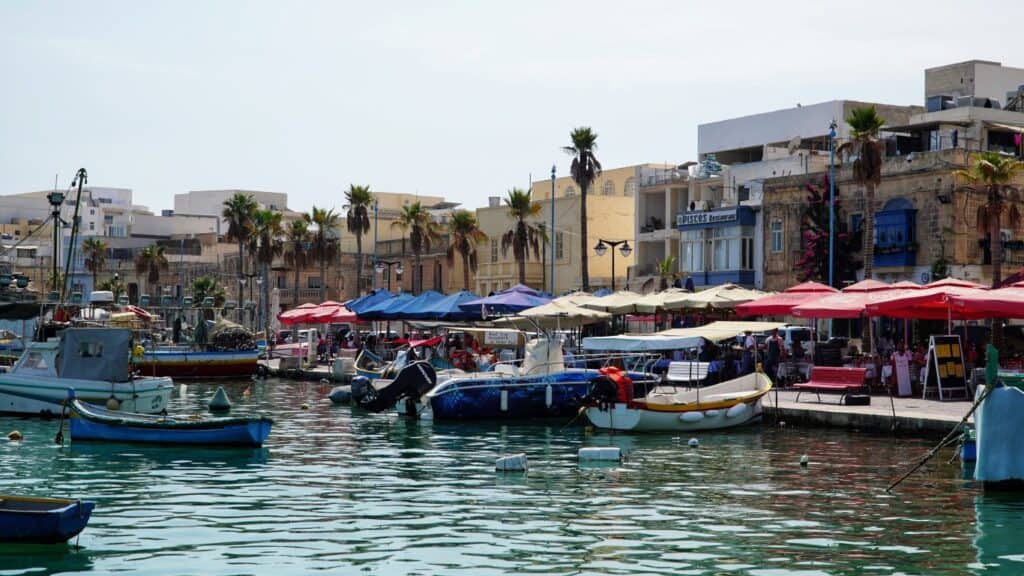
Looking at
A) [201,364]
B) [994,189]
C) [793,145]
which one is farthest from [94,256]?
[994,189]

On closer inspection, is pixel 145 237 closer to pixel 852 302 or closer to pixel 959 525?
pixel 852 302

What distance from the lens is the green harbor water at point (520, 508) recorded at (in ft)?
53.9

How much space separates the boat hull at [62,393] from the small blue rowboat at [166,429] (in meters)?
5.60

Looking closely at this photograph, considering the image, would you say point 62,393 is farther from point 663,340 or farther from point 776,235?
point 776,235

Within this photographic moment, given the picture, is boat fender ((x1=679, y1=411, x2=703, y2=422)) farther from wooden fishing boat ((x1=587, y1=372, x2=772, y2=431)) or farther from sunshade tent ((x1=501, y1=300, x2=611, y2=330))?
sunshade tent ((x1=501, y1=300, x2=611, y2=330))

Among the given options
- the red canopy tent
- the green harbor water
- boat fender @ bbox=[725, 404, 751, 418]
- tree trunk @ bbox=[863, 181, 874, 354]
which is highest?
tree trunk @ bbox=[863, 181, 874, 354]

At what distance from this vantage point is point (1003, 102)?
67312mm

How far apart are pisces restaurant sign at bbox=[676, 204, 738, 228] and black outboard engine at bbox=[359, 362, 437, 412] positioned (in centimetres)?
2968

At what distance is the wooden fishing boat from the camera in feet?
104

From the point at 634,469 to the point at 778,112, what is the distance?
1876 inches

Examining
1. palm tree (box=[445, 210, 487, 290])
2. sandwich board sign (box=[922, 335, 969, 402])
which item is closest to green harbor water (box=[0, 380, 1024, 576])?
sandwich board sign (box=[922, 335, 969, 402])

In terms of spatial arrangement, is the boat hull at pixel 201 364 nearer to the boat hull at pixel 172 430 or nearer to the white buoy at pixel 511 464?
the boat hull at pixel 172 430

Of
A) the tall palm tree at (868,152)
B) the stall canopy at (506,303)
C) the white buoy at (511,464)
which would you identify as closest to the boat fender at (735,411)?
the white buoy at (511,464)

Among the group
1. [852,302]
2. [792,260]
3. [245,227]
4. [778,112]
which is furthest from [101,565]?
[245,227]
